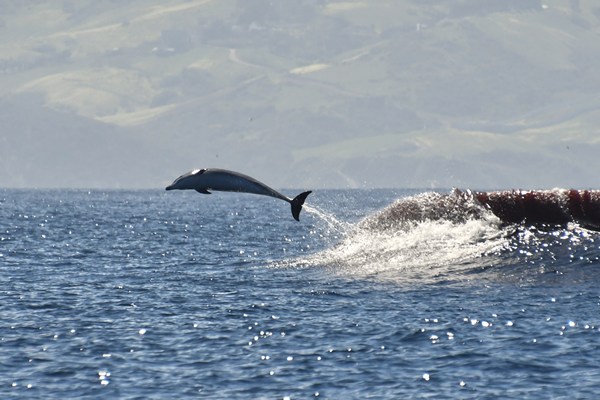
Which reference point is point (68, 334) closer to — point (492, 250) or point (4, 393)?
point (4, 393)

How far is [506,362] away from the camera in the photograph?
28.2m

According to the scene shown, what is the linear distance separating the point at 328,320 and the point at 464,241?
16.5m

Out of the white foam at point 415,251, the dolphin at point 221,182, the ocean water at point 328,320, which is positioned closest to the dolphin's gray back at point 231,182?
the dolphin at point 221,182

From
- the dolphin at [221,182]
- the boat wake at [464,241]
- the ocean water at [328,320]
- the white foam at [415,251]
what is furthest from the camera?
the white foam at [415,251]

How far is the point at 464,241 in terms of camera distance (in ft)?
161

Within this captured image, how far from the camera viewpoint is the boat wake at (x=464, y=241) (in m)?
44.0

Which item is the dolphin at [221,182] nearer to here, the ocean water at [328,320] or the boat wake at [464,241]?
the ocean water at [328,320]

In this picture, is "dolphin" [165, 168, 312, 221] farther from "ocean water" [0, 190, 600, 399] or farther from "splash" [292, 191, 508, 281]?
"splash" [292, 191, 508, 281]

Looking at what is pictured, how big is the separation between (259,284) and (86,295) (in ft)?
22.3

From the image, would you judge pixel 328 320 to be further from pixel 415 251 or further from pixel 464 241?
pixel 464 241

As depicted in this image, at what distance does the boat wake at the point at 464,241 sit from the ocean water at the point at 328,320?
0.50ft

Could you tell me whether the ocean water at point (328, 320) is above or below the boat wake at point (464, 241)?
below

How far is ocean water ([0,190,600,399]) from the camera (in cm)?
2655

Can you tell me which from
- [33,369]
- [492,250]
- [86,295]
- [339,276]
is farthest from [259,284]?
[33,369]
